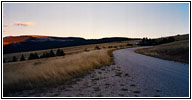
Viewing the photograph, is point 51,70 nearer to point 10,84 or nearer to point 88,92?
point 10,84

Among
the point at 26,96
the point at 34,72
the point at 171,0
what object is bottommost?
the point at 26,96

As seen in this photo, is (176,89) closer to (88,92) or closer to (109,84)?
(109,84)

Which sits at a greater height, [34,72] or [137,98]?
[34,72]

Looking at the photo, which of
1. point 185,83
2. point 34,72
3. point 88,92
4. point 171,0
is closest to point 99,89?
point 88,92

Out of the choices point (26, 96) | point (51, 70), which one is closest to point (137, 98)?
point (26, 96)

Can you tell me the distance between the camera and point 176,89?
7242 mm

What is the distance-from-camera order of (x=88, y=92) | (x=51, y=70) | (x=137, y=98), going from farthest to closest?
(x=51, y=70) → (x=88, y=92) → (x=137, y=98)

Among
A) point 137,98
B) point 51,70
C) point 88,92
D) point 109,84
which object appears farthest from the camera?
point 51,70

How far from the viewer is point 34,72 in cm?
863

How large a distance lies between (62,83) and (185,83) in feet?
18.7

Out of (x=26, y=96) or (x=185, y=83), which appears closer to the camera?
(x=26, y=96)

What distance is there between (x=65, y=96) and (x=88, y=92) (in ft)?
2.93

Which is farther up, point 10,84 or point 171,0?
point 171,0

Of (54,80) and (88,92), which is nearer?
(88,92)
